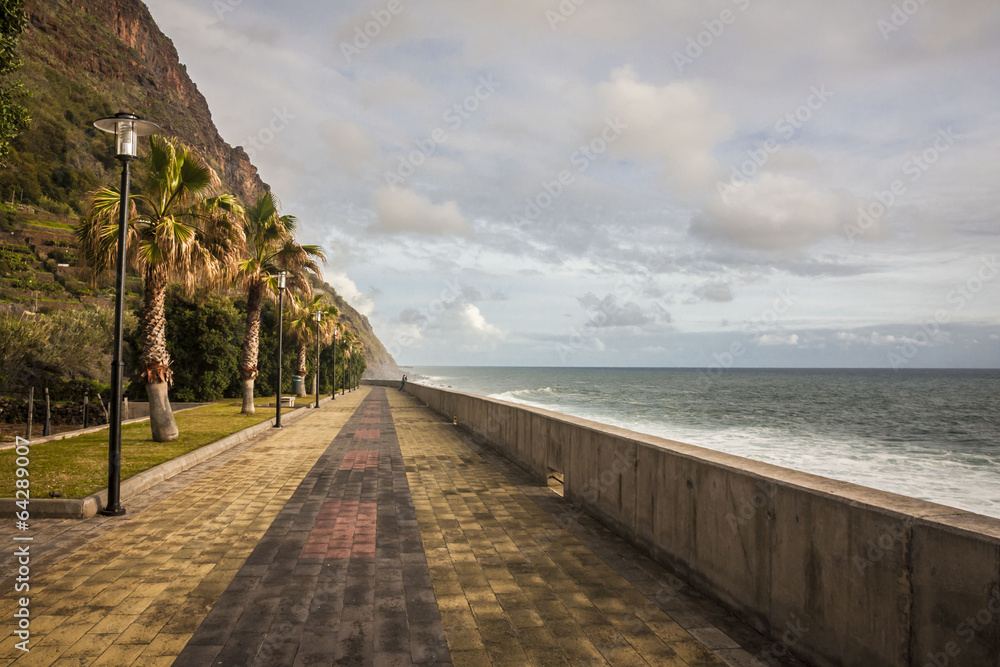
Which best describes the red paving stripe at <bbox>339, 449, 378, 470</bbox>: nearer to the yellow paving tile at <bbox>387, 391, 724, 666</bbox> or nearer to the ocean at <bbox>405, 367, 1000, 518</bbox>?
the yellow paving tile at <bbox>387, 391, 724, 666</bbox>

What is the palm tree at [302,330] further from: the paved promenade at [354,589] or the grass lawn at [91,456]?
the paved promenade at [354,589]

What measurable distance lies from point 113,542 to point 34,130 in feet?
357

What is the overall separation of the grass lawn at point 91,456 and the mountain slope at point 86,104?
43275 millimetres

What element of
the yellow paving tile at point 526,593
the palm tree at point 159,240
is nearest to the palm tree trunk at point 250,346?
the palm tree at point 159,240

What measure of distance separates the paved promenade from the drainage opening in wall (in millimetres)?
645

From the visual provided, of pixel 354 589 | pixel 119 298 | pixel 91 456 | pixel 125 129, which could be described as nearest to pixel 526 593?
pixel 354 589

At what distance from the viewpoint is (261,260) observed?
23234 mm

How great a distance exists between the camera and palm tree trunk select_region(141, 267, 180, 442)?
13172 mm

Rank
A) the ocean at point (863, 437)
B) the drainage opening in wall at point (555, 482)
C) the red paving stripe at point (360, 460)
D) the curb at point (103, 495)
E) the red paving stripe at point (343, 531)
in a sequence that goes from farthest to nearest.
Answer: the ocean at point (863, 437), the red paving stripe at point (360, 460), the drainage opening in wall at point (555, 482), the curb at point (103, 495), the red paving stripe at point (343, 531)

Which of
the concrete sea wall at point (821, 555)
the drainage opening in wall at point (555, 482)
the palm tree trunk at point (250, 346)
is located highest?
the palm tree trunk at point (250, 346)

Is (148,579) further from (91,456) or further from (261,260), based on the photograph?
(261,260)

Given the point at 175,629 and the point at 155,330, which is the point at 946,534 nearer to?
the point at 175,629

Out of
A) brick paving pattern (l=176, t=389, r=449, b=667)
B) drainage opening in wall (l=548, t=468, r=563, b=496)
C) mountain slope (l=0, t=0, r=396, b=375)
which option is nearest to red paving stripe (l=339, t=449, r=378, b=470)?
brick paving pattern (l=176, t=389, r=449, b=667)

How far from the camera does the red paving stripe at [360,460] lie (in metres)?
11.2
